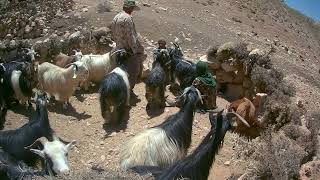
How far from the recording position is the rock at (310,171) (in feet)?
23.1

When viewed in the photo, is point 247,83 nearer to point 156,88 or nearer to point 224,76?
point 224,76

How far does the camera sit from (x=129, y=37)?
9.81 metres

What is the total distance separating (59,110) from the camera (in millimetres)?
9828

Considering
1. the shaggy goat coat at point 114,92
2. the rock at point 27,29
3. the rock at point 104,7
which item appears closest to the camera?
the shaggy goat coat at point 114,92

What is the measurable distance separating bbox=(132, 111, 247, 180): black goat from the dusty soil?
64.1 inches

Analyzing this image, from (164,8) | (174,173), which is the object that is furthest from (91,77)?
(164,8)

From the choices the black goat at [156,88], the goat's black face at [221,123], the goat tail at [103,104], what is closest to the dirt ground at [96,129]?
the black goat at [156,88]

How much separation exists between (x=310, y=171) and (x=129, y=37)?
14.8 ft

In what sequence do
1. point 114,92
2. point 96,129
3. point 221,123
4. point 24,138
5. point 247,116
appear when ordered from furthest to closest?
point 96,129, point 114,92, point 247,116, point 24,138, point 221,123

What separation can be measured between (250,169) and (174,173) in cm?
219

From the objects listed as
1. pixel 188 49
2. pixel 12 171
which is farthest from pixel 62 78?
pixel 188 49

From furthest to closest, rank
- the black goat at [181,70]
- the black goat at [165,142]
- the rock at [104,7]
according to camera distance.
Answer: the rock at [104,7] < the black goat at [181,70] < the black goat at [165,142]

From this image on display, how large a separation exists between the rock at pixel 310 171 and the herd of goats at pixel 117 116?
1.20 metres

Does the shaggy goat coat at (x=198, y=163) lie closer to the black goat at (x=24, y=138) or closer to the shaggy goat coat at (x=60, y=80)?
the black goat at (x=24, y=138)
